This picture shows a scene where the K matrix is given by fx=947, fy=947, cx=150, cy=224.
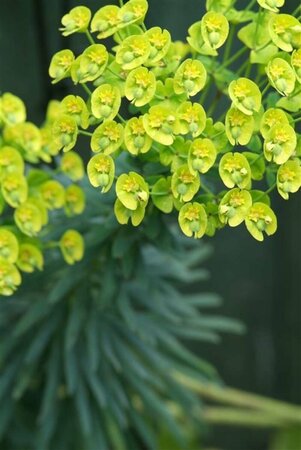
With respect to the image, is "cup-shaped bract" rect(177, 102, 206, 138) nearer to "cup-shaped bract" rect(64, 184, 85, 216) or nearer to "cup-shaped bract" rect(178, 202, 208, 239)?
"cup-shaped bract" rect(178, 202, 208, 239)

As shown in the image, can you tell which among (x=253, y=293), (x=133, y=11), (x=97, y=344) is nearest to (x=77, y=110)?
(x=133, y=11)

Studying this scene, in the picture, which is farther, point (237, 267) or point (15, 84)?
point (237, 267)

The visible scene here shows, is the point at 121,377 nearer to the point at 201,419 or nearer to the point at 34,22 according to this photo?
the point at 201,419

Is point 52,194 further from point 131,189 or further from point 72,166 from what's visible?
point 131,189

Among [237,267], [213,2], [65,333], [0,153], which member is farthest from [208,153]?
[237,267]

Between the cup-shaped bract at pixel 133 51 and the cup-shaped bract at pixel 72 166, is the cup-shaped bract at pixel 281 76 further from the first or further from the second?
the cup-shaped bract at pixel 72 166

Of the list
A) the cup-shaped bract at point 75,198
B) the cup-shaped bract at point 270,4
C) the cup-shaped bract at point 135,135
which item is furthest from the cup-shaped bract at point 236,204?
the cup-shaped bract at point 75,198

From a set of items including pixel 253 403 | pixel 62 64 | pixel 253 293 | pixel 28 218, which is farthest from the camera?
pixel 253 293
